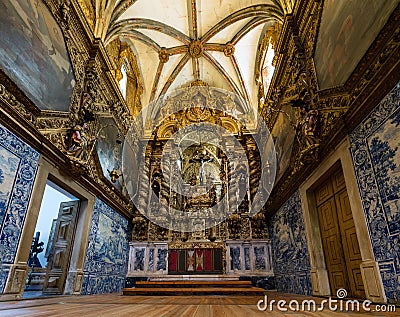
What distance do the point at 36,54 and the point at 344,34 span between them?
6.07 metres

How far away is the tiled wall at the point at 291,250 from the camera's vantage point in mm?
6570

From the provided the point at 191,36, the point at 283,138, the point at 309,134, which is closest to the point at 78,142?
the point at 309,134

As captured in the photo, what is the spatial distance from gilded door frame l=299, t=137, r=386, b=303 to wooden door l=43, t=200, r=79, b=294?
20.1 ft

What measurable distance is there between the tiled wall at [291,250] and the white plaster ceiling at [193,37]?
21.2ft

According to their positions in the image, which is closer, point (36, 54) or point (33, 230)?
point (33, 230)

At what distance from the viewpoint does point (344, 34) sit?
4688 mm

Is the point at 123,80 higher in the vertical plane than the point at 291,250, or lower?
higher

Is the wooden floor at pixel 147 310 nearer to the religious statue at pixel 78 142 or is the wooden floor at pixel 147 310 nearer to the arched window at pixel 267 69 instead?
the religious statue at pixel 78 142

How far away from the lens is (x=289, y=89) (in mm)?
7562

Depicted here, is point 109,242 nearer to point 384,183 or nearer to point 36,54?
point 36,54

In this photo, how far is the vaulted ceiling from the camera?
9.48 meters

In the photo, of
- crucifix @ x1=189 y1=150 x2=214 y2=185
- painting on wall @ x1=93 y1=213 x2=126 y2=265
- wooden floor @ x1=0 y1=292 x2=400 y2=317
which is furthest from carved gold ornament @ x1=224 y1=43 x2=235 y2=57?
wooden floor @ x1=0 y1=292 x2=400 y2=317

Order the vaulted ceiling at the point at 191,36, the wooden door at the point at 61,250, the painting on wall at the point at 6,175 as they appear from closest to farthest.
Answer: the painting on wall at the point at 6,175 → the wooden door at the point at 61,250 → the vaulted ceiling at the point at 191,36

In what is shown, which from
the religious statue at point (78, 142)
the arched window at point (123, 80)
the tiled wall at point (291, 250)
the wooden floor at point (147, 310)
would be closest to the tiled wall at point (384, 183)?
the wooden floor at point (147, 310)
